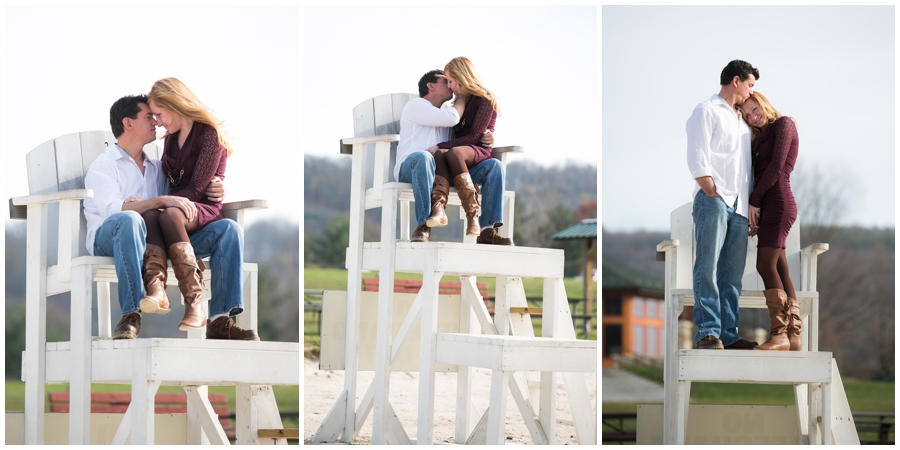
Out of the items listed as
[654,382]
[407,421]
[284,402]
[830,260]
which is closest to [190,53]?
[407,421]

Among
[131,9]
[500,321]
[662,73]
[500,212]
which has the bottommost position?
Answer: [500,321]

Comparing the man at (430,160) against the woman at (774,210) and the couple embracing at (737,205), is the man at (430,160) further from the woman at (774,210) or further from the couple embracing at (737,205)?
the woman at (774,210)

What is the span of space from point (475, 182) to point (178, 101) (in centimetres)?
134

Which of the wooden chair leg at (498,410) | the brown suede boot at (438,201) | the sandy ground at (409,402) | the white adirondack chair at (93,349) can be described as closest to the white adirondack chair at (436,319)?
the wooden chair leg at (498,410)

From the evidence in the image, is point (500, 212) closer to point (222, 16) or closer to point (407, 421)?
point (407, 421)

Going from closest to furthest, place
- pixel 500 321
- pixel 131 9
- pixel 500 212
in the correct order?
pixel 500 212, pixel 500 321, pixel 131 9

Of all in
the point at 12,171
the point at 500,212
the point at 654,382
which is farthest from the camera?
the point at 654,382

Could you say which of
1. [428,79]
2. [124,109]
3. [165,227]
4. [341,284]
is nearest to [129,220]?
[165,227]

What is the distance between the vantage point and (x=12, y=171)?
5.32 meters

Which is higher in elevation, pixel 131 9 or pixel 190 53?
pixel 131 9

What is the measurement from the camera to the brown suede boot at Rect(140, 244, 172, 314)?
11.2ft

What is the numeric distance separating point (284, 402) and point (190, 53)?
30.2ft

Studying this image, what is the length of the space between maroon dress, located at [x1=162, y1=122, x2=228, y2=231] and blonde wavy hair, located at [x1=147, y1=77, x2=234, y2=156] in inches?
1.4

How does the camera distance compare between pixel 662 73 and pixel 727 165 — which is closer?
pixel 727 165
